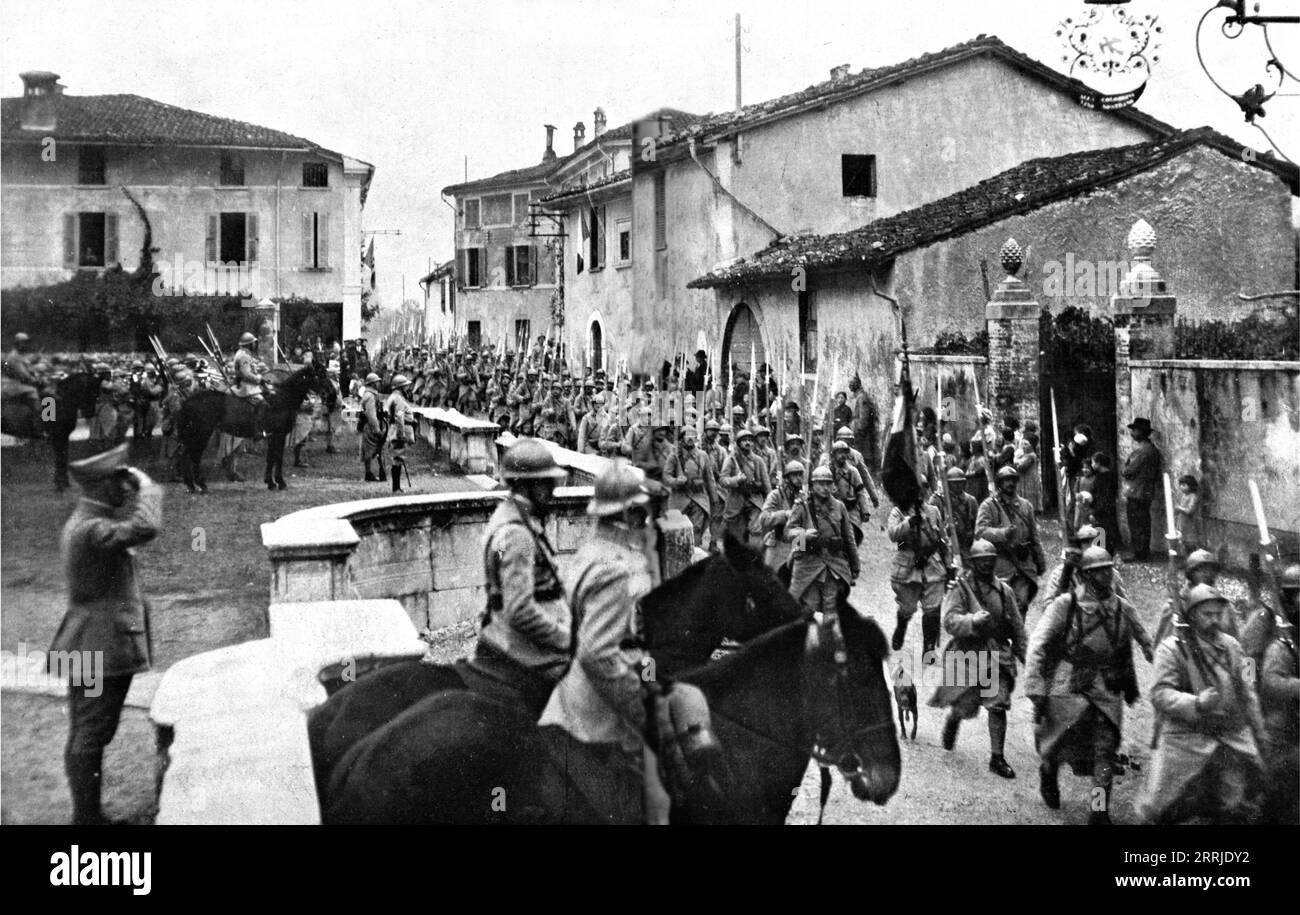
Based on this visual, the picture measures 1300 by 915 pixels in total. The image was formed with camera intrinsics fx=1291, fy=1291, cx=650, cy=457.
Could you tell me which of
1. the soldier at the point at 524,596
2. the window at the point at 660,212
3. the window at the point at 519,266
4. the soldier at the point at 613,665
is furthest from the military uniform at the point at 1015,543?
the window at the point at 519,266

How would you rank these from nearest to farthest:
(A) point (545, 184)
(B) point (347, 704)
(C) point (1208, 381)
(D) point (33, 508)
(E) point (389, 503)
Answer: (B) point (347, 704)
(D) point (33, 508)
(E) point (389, 503)
(C) point (1208, 381)
(A) point (545, 184)

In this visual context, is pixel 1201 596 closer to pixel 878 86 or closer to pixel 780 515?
pixel 780 515

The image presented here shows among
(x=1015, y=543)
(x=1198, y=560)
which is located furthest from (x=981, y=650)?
(x=1198, y=560)

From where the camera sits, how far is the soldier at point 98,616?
5.53 m

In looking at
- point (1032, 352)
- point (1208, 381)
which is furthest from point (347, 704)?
point (1208, 381)

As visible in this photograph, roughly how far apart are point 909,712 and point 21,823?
416cm

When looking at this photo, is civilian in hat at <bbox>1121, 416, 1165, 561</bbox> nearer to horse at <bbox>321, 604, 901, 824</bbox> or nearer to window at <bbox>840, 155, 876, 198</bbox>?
horse at <bbox>321, 604, 901, 824</bbox>

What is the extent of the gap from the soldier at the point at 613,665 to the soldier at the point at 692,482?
1.11 meters

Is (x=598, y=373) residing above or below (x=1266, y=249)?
below

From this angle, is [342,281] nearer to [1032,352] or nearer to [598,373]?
[598,373]

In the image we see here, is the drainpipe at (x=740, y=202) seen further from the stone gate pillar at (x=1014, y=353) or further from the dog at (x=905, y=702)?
the dog at (x=905, y=702)

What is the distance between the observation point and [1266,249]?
7.23 meters

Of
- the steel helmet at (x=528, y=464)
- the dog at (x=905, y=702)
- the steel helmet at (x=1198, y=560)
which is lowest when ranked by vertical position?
the dog at (x=905, y=702)
